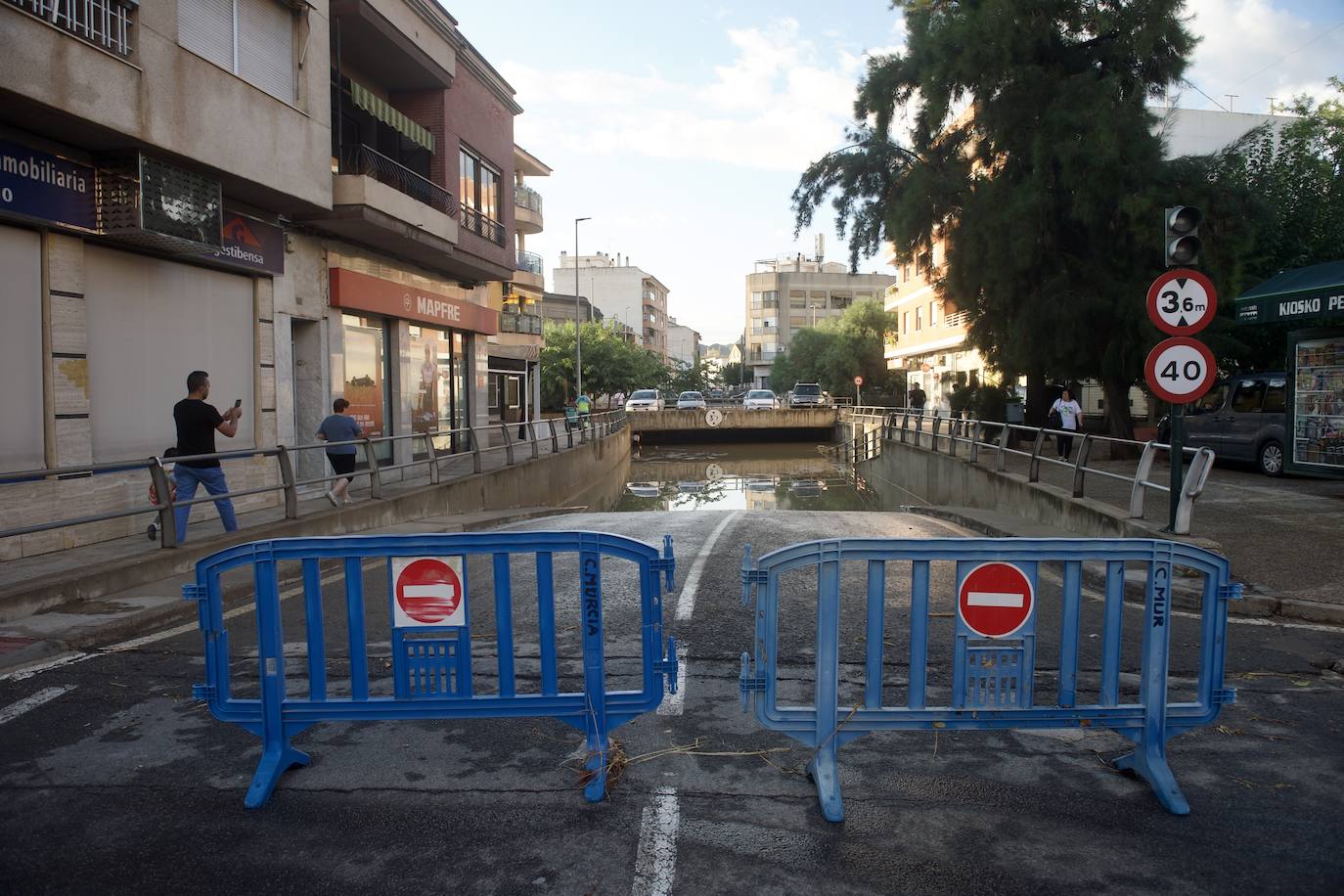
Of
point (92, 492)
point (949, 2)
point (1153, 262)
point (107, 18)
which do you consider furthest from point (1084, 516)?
point (949, 2)

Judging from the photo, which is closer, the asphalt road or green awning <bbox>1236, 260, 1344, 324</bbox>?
the asphalt road

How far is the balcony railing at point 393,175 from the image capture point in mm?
16531

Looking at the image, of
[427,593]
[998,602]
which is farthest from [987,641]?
[427,593]

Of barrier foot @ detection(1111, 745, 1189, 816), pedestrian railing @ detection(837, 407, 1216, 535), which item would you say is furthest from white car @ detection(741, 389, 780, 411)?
barrier foot @ detection(1111, 745, 1189, 816)

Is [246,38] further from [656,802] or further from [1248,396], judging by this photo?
[1248,396]

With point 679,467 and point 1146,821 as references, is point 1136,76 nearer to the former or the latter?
point 1146,821

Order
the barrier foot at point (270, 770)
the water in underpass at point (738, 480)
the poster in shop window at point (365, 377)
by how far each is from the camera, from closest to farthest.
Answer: the barrier foot at point (270, 770), the poster in shop window at point (365, 377), the water in underpass at point (738, 480)

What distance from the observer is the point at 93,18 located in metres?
9.80

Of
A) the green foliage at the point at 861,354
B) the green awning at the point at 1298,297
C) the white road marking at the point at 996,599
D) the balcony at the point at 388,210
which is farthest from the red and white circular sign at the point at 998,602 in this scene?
the green foliage at the point at 861,354

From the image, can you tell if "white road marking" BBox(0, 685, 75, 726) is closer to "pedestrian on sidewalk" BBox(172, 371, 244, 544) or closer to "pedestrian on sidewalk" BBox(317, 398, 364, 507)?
"pedestrian on sidewalk" BBox(172, 371, 244, 544)

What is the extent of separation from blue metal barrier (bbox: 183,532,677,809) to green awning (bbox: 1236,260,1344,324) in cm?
1183

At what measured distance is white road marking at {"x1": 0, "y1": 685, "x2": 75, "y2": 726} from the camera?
485 cm

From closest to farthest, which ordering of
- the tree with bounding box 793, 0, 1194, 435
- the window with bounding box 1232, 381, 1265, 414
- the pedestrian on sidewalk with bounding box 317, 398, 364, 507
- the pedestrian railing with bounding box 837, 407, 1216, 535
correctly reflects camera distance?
the pedestrian railing with bounding box 837, 407, 1216, 535 → the pedestrian on sidewalk with bounding box 317, 398, 364, 507 → the window with bounding box 1232, 381, 1265, 414 → the tree with bounding box 793, 0, 1194, 435

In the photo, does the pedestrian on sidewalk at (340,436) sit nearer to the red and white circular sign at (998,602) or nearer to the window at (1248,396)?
the red and white circular sign at (998,602)
